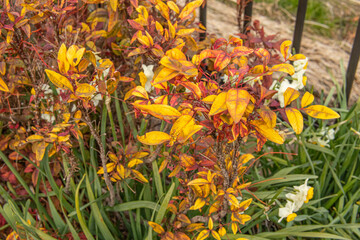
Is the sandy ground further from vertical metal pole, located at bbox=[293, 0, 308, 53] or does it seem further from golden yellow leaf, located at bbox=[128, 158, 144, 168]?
golden yellow leaf, located at bbox=[128, 158, 144, 168]

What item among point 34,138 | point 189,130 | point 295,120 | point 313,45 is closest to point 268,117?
point 295,120

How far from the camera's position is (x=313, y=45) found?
11.0ft

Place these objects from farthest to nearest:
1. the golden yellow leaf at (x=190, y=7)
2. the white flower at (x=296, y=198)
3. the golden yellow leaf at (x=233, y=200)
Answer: the white flower at (x=296, y=198) → the golden yellow leaf at (x=190, y=7) → the golden yellow leaf at (x=233, y=200)

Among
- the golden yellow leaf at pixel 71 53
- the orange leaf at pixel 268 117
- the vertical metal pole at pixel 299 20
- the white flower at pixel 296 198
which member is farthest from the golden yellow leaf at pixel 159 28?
the vertical metal pole at pixel 299 20

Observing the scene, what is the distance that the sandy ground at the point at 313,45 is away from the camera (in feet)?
9.29

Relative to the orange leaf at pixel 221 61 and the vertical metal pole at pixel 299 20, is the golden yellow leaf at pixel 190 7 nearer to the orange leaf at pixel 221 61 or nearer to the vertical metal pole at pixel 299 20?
the orange leaf at pixel 221 61

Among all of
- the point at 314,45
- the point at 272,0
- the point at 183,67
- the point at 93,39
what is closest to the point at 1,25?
the point at 93,39

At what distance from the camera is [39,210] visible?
4.82 feet

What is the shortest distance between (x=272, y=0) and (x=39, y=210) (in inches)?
131

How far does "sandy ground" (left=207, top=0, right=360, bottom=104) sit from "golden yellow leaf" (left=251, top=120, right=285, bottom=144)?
1.90 m

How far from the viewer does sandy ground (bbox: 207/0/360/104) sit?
2.83 metres

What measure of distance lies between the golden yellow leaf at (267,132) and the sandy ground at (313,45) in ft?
6.25

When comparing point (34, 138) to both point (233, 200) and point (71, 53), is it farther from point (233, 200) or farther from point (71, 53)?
point (233, 200)

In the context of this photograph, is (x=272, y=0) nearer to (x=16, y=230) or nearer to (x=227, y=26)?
(x=227, y=26)
